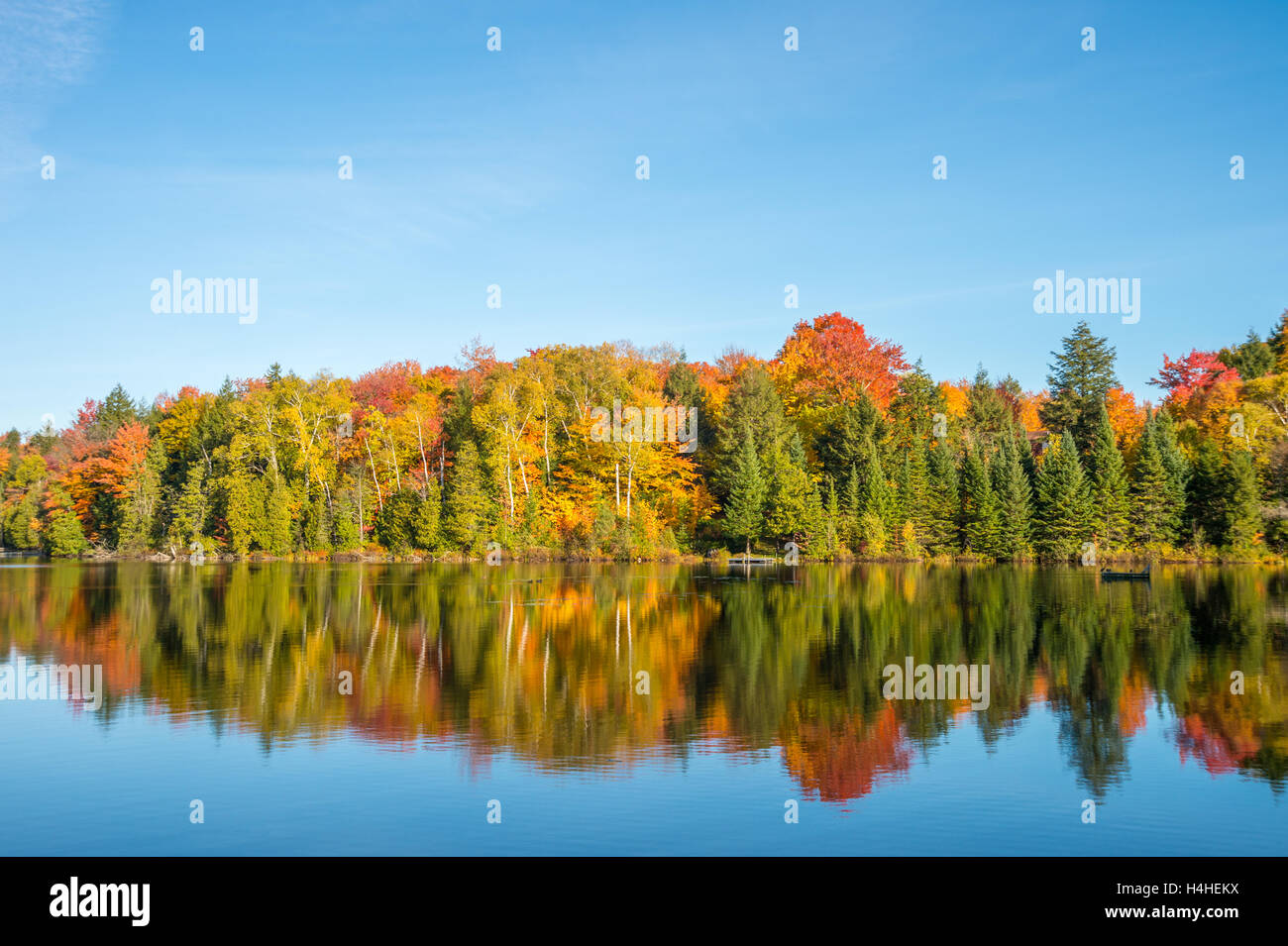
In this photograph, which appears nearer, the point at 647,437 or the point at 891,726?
the point at 891,726

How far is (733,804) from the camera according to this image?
11.8m

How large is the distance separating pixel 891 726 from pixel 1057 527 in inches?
1910

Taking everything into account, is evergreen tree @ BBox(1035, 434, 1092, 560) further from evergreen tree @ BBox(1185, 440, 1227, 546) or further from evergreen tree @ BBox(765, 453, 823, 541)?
evergreen tree @ BBox(765, 453, 823, 541)

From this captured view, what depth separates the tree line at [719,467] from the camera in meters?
58.7

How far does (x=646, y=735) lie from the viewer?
14.9 m

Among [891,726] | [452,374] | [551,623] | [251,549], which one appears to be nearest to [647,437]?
[452,374]

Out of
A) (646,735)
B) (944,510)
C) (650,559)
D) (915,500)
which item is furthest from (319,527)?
(646,735)

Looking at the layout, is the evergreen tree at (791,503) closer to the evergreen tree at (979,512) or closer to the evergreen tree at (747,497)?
the evergreen tree at (747,497)

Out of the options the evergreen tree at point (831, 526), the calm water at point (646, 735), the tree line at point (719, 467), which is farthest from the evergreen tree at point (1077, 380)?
the calm water at point (646, 735)

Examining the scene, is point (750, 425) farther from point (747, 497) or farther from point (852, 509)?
point (852, 509)

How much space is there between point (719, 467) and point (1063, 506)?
21.3 metres

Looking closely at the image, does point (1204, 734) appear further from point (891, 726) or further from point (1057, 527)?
point (1057, 527)

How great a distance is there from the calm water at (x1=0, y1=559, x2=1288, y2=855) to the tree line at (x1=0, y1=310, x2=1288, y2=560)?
29.8 m
